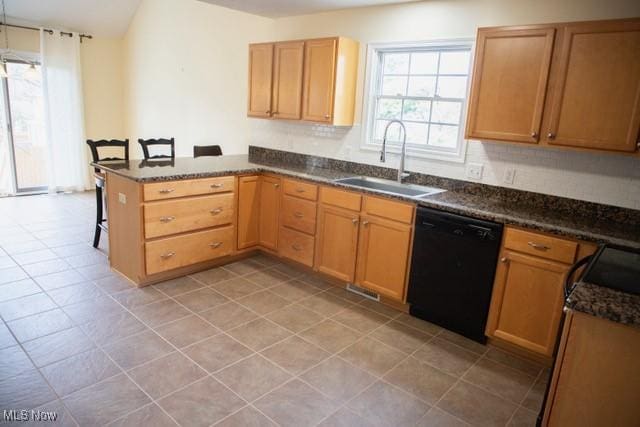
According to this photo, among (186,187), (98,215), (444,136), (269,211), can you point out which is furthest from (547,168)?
(98,215)

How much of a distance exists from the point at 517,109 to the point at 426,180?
100cm

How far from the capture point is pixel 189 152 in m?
6.11

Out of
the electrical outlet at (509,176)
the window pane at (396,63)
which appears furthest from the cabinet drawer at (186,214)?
the electrical outlet at (509,176)

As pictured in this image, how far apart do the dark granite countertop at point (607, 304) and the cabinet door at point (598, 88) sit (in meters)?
1.37

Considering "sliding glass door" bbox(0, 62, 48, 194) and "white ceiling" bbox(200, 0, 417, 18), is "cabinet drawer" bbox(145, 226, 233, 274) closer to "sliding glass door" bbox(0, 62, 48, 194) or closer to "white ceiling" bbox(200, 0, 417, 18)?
"white ceiling" bbox(200, 0, 417, 18)

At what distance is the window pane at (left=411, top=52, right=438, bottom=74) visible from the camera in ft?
11.6

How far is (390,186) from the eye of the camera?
3.74 m

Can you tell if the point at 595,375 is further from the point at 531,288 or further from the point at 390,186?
the point at 390,186

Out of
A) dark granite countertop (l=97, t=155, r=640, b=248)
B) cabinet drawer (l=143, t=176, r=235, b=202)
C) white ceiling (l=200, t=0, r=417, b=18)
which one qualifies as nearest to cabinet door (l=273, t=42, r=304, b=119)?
white ceiling (l=200, t=0, r=417, b=18)

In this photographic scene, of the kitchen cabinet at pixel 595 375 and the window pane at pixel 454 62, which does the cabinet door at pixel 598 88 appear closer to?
the window pane at pixel 454 62

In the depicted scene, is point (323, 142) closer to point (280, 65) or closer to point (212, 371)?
point (280, 65)

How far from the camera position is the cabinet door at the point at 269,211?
4047mm

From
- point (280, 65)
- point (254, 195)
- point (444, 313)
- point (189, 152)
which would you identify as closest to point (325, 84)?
point (280, 65)

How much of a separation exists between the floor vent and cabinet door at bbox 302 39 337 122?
1510 millimetres
